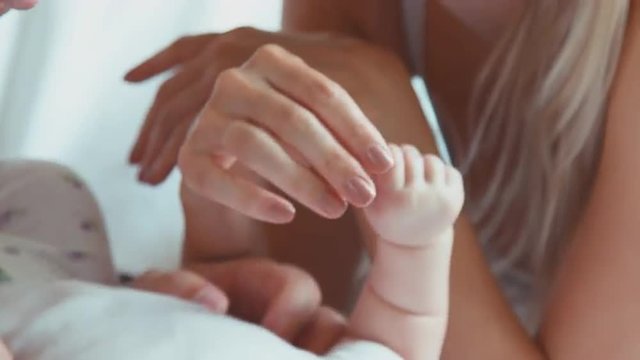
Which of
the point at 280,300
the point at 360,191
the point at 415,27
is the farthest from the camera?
the point at 415,27

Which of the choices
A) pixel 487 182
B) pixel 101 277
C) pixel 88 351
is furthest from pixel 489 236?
pixel 88 351

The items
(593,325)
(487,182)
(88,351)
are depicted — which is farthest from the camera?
(487,182)

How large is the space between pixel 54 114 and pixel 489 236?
0.35 m

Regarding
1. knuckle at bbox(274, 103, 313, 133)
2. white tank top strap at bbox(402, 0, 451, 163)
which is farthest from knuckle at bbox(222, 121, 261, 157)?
white tank top strap at bbox(402, 0, 451, 163)

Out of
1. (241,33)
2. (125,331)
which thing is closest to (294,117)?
(125,331)

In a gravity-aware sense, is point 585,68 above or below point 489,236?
above

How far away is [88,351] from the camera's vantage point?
58cm

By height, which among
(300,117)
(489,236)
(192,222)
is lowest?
(489,236)

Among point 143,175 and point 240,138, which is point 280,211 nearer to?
point 240,138

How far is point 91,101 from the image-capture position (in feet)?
3.26

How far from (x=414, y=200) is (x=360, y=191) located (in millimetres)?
43

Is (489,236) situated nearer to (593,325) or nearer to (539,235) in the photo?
(539,235)

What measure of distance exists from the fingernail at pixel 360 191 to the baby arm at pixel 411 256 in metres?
0.03

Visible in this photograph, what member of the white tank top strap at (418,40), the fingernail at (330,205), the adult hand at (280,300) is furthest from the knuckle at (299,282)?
the white tank top strap at (418,40)
